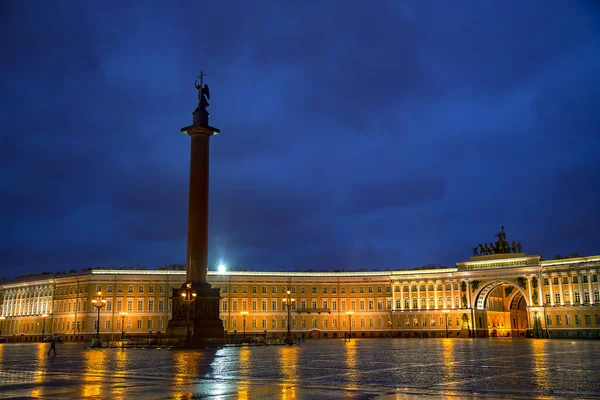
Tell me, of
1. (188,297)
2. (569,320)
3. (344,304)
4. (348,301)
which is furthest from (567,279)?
(188,297)

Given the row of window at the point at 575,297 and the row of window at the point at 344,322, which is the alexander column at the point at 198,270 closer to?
the row of window at the point at 344,322

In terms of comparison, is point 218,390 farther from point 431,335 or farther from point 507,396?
point 431,335

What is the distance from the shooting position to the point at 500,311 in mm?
114500

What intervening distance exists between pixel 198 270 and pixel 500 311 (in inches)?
3072

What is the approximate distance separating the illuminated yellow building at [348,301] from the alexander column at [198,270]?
143 ft

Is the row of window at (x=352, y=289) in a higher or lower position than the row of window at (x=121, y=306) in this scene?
higher

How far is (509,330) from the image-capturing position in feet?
378

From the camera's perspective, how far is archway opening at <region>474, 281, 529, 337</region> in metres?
107

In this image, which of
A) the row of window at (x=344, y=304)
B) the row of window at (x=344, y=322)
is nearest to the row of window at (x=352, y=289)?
the row of window at (x=344, y=304)

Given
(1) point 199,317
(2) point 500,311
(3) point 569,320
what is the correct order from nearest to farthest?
(1) point 199,317, (3) point 569,320, (2) point 500,311

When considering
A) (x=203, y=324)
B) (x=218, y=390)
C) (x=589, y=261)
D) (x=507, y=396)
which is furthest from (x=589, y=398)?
(x=589, y=261)

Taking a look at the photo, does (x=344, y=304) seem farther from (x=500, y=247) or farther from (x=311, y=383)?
(x=311, y=383)

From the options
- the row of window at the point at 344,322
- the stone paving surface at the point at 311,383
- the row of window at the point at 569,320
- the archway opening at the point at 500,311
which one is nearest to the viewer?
the stone paving surface at the point at 311,383

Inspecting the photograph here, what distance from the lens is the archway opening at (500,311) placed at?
107375 millimetres
